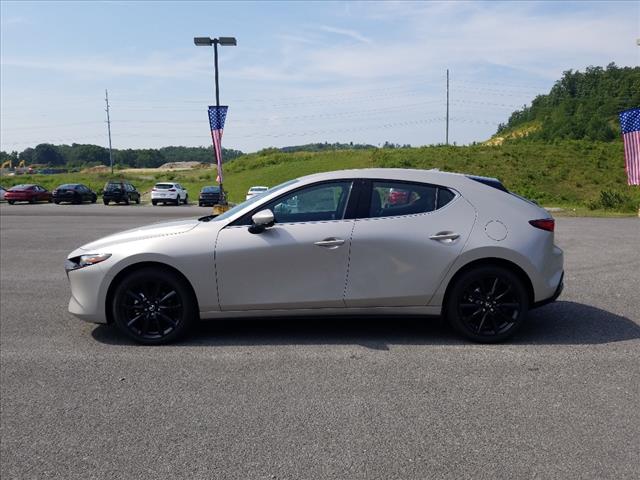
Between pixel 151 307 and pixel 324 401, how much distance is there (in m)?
2.10

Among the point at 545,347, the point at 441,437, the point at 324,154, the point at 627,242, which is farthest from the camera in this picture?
the point at 324,154

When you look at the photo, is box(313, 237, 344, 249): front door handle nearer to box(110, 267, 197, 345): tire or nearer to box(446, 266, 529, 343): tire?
box(446, 266, 529, 343): tire

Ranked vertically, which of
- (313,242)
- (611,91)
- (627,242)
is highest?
(611,91)

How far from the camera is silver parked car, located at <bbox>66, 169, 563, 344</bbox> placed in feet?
16.7

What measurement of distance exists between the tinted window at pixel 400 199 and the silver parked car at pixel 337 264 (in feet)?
0.03

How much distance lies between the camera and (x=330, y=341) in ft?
17.5

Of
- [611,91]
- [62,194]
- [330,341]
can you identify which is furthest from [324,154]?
[330,341]

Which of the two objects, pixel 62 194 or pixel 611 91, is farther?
pixel 611 91

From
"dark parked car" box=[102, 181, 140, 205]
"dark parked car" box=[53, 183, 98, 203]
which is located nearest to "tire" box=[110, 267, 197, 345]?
"dark parked car" box=[102, 181, 140, 205]

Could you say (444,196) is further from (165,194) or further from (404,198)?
(165,194)

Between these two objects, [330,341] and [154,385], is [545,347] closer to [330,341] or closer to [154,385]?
[330,341]

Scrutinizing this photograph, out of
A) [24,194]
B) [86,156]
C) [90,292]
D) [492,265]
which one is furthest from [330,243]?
[86,156]

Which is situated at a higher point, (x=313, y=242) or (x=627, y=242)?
(x=313, y=242)

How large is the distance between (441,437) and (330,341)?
204cm
